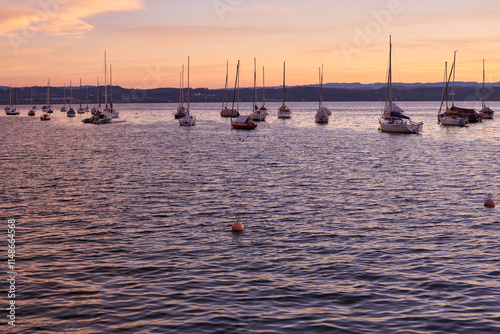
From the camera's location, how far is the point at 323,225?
87.3ft

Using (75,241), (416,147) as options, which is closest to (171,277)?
(75,241)

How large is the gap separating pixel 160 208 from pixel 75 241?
8.09 meters

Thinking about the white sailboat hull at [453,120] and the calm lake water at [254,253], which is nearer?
the calm lake water at [254,253]

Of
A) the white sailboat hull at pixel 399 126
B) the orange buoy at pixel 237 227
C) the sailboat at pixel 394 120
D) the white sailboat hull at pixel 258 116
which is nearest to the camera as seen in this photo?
the orange buoy at pixel 237 227

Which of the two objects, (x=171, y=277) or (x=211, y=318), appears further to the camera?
(x=171, y=277)

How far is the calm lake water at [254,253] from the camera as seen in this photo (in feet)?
49.9

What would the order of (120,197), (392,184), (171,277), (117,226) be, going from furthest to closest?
(392,184) → (120,197) → (117,226) → (171,277)

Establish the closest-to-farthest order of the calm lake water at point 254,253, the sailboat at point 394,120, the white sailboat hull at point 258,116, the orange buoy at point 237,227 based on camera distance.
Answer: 1. the calm lake water at point 254,253
2. the orange buoy at point 237,227
3. the sailboat at point 394,120
4. the white sailboat hull at point 258,116

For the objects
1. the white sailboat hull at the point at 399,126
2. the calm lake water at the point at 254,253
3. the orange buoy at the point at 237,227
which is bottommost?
the calm lake water at the point at 254,253

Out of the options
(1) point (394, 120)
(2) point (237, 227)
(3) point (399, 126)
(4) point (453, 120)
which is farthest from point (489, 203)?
(4) point (453, 120)

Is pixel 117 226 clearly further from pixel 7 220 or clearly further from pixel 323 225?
pixel 323 225

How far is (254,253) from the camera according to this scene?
70.8 feet

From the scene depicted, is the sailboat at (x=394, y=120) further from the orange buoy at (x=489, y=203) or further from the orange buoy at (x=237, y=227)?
the orange buoy at (x=237, y=227)

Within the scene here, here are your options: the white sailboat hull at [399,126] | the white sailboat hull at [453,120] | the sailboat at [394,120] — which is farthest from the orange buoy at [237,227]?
the white sailboat hull at [453,120]
